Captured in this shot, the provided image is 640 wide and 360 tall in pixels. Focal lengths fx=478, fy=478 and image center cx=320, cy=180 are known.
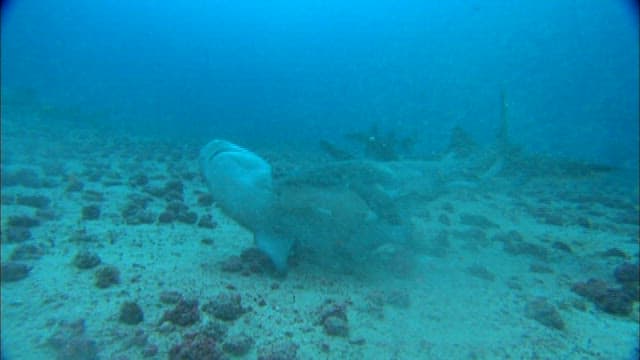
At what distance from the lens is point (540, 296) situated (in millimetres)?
8516

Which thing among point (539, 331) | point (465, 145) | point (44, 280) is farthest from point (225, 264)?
point (465, 145)

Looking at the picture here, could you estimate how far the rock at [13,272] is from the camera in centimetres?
734

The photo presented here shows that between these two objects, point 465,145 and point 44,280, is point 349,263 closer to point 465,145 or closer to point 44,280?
point 44,280

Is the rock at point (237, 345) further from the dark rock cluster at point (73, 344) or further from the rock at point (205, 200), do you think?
the rock at point (205, 200)

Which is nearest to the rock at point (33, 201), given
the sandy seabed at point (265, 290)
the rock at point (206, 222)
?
the sandy seabed at point (265, 290)

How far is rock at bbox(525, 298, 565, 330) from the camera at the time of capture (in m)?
7.37

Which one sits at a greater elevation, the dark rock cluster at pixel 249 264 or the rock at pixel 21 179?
the rock at pixel 21 179

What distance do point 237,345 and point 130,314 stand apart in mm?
1590

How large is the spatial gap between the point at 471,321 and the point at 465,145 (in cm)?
1376

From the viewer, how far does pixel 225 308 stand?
676 cm

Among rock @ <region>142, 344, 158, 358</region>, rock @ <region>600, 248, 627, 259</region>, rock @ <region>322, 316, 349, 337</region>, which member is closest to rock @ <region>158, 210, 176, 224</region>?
rock @ <region>142, 344, 158, 358</region>

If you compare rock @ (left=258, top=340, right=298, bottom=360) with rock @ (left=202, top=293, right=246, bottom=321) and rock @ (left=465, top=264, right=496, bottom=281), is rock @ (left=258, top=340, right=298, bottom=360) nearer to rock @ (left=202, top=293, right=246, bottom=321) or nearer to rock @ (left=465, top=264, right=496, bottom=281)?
rock @ (left=202, top=293, right=246, bottom=321)

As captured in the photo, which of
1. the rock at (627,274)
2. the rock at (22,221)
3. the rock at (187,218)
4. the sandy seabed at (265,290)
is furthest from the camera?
the rock at (187,218)

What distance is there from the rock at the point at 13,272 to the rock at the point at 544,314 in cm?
803
